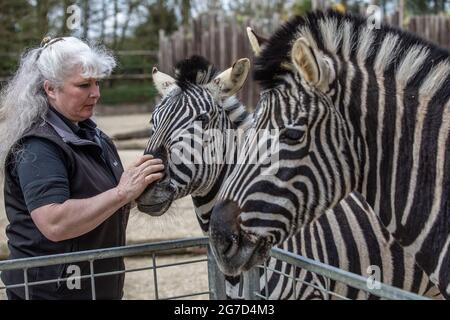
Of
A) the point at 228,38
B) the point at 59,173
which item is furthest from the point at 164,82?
the point at 228,38

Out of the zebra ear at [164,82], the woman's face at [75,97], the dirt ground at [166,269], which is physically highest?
the zebra ear at [164,82]

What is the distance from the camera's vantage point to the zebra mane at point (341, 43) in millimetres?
2113

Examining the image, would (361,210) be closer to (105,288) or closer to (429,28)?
(105,288)

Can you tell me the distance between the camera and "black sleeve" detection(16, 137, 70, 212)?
2174 millimetres

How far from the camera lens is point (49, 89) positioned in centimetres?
242

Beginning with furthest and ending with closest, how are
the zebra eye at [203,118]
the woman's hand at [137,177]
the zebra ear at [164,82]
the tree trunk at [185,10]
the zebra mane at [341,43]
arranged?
the tree trunk at [185,10] < the zebra ear at [164,82] < the zebra eye at [203,118] < the woman's hand at [137,177] < the zebra mane at [341,43]

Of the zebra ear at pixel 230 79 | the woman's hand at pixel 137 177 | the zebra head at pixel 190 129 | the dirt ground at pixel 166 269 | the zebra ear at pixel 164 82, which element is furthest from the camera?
the dirt ground at pixel 166 269

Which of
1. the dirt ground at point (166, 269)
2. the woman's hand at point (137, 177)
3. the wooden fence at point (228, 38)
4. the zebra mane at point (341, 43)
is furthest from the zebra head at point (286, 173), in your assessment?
the wooden fence at point (228, 38)

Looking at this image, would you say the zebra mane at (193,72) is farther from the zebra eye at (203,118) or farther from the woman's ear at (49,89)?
the woman's ear at (49,89)

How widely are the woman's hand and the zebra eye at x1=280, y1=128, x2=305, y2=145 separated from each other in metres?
0.63

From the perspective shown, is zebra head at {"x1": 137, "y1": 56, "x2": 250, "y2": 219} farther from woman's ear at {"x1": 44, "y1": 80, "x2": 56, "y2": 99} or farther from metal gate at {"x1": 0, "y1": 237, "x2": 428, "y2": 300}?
woman's ear at {"x1": 44, "y1": 80, "x2": 56, "y2": 99}

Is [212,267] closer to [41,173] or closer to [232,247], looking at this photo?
[232,247]

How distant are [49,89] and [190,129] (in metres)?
0.82

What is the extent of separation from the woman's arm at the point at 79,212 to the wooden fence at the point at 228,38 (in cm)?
1026
